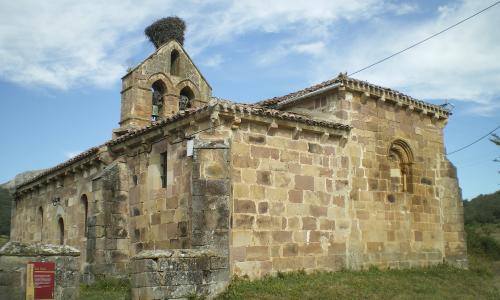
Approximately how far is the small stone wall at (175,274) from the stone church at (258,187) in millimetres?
24

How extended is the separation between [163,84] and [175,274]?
9475 millimetres

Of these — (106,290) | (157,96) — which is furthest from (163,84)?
(106,290)

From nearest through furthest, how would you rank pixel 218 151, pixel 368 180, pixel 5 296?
pixel 5 296 < pixel 218 151 < pixel 368 180

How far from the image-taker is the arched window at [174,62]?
1861cm

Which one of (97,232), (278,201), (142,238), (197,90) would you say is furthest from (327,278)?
(197,90)

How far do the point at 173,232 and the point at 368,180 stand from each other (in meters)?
5.50

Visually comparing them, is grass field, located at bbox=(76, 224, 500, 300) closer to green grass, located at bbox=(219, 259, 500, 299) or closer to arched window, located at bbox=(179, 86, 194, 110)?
green grass, located at bbox=(219, 259, 500, 299)

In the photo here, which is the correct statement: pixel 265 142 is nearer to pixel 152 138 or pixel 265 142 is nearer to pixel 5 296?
pixel 152 138

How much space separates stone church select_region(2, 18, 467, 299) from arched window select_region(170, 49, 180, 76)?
0.23 metres

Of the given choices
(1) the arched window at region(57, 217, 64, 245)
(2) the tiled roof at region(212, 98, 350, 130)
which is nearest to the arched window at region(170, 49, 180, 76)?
(1) the arched window at region(57, 217, 64, 245)

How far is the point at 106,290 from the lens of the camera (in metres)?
13.0

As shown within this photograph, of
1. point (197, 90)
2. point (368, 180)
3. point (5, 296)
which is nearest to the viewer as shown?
point (5, 296)

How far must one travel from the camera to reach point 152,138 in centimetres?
1352

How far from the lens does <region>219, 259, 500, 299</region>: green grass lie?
10406mm
